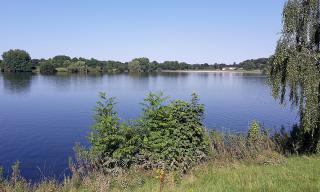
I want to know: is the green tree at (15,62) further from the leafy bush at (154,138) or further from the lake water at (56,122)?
the leafy bush at (154,138)

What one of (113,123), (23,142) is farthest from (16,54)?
(113,123)

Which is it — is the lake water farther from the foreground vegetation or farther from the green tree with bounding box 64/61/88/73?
the green tree with bounding box 64/61/88/73

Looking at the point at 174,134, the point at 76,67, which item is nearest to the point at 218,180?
the point at 174,134

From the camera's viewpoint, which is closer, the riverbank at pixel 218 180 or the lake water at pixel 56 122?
the riverbank at pixel 218 180

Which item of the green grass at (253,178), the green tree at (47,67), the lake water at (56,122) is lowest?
the lake water at (56,122)

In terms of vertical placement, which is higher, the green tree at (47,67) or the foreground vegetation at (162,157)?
the green tree at (47,67)

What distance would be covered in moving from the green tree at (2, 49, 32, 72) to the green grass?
183 m

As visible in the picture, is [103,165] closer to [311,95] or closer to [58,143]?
[311,95]

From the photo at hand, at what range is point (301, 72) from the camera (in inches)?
567

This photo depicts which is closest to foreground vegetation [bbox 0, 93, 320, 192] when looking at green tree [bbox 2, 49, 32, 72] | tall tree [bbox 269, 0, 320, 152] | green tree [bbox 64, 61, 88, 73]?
tall tree [bbox 269, 0, 320, 152]

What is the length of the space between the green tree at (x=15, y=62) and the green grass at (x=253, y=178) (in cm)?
18250

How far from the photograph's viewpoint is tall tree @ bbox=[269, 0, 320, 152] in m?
14.2

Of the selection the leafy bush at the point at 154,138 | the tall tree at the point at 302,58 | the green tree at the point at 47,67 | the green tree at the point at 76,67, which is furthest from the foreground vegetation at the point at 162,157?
the green tree at the point at 47,67

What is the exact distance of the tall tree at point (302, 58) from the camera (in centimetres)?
1424
